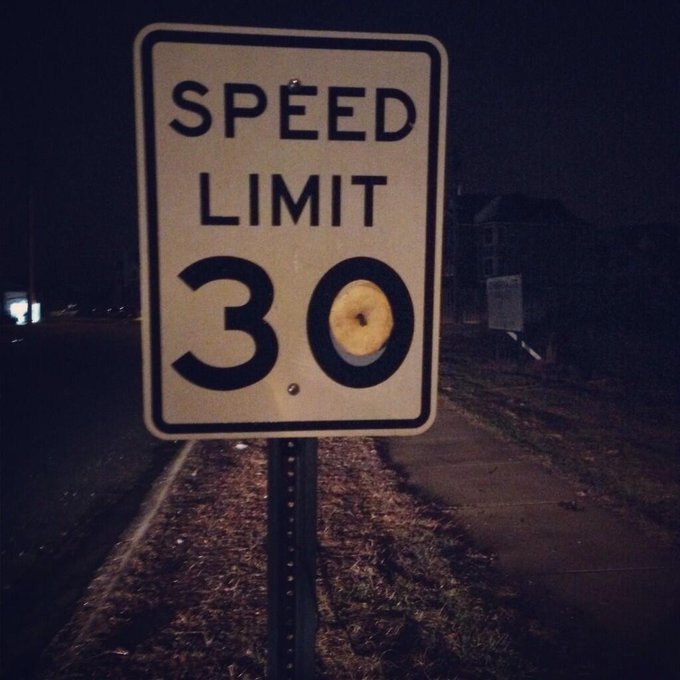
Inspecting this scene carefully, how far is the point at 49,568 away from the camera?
14.5ft

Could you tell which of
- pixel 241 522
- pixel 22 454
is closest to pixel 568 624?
pixel 241 522

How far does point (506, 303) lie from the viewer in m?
15.6

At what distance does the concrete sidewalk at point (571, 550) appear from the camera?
3270mm

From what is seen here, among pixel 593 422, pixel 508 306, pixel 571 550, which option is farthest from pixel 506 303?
pixel 571 550

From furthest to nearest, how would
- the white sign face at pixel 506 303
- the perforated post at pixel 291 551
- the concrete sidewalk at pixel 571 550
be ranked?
the white sign face at pixel 506 303 → the concrete sidewalk at pixel 571 550 → the perforated post at pixel 291 551

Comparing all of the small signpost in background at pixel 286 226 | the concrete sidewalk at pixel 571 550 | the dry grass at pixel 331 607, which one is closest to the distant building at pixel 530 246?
the concrete sidewalk at pixel 571 550

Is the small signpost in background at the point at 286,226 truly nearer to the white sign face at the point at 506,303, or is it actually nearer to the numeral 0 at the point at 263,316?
the numeral 0 at the point at 263,316

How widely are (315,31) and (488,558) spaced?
3712 mm

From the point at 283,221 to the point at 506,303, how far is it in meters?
14.9

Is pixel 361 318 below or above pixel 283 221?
below

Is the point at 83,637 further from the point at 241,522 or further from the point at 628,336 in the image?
the point at 628,336

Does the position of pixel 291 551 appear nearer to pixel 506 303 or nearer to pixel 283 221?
pixel 283 221

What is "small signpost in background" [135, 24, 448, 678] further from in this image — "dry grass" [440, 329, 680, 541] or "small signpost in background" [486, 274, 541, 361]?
"small signpost in background" [486, 274, 541, 361]

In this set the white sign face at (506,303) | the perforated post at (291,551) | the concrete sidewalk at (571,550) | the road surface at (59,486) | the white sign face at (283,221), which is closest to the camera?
the white sign face at (283,221)
